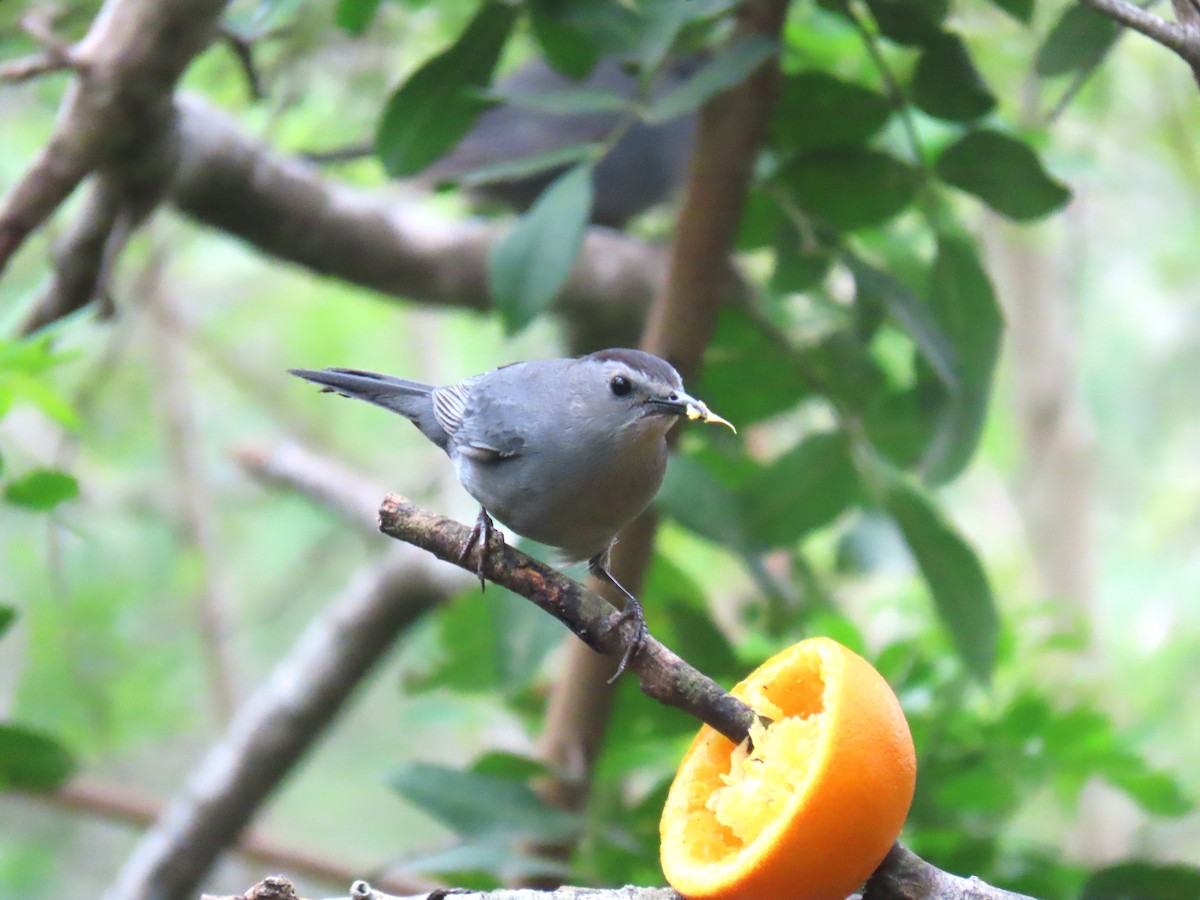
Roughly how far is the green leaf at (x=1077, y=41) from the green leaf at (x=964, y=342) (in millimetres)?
441

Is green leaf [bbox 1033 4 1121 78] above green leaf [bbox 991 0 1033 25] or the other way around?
above

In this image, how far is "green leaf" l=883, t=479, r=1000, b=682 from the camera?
6.48 ft

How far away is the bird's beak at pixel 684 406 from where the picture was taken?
1.62 meters

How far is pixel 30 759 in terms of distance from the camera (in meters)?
1.74

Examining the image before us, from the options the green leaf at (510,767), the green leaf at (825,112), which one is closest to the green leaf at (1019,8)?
the green leaf at (825,112)

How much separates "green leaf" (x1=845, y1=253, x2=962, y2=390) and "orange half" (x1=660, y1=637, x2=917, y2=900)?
80cm

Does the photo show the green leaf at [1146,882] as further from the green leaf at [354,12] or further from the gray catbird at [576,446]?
the green leaf at [354,12]

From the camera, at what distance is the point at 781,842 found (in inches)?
42.5

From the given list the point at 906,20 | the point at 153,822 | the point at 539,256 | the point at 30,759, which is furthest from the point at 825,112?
the point at 153,822

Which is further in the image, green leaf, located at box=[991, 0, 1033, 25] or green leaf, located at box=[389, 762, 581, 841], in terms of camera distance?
green leaf, located at box=[389, 762, 581, 841]

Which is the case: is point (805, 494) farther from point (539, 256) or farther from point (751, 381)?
point (539, 256)

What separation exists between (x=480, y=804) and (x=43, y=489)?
84 centimetres

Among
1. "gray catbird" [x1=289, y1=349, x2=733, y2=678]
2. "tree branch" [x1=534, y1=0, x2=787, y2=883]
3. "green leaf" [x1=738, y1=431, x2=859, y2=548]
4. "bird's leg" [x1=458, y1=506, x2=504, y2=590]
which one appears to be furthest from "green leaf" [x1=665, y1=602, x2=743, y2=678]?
"bird's leg" [x1=458, y1=506, x2=504, y2=590]

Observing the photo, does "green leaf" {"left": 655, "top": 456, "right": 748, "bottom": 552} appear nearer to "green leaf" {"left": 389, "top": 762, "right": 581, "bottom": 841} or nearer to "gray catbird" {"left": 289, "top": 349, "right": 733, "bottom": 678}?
"gray catbird" {"left": 289, "top": 349, "right": 733, "bottom": 678}
